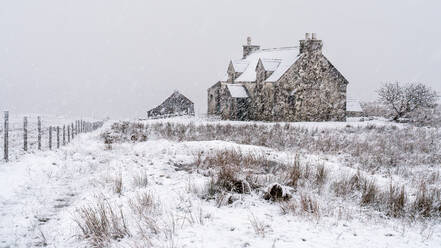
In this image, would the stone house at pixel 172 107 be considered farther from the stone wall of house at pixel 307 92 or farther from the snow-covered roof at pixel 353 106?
the snow-covered roof at pixel 353 106

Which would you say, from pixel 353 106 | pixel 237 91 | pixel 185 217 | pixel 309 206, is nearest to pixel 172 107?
pixel 237 91

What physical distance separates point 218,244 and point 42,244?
98.8 inches

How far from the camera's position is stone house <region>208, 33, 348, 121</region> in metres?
34.2

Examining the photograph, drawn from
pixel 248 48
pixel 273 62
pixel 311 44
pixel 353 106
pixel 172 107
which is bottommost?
pixel 172 107

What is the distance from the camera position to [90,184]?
26.8 feet

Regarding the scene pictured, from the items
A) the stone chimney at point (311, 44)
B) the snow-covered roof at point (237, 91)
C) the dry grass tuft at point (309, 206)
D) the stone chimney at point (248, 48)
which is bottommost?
the dry grass tuft at point (309, 206)

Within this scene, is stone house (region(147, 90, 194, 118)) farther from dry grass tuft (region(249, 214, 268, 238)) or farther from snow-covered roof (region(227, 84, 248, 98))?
dry grass tuft (region(249, 214, 268, 238))

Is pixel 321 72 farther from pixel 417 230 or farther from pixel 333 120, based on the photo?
pixel 417 230

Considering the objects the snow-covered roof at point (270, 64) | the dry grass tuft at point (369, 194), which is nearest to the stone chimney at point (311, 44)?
the snow-covered roof at point (270, 64)

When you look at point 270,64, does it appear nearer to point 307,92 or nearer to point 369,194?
point 307,92

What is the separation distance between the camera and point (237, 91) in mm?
37844

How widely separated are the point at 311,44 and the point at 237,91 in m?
9.09

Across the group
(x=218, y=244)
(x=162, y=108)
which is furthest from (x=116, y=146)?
(x=162, y=108)

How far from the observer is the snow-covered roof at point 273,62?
1382 inches
